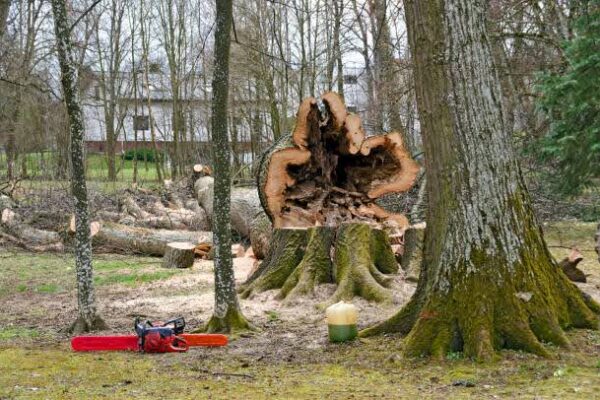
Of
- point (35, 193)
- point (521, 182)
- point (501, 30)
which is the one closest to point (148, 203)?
point (35, 193)

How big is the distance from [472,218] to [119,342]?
2.83m

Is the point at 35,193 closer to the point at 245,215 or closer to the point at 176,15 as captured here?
the point at 245,215

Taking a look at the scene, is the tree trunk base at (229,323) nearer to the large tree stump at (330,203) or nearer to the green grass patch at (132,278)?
the large tree stump at (330,203)

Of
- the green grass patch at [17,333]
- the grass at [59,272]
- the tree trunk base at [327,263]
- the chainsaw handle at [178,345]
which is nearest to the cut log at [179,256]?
the grass at [59,272]

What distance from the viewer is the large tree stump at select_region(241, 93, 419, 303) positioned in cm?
768

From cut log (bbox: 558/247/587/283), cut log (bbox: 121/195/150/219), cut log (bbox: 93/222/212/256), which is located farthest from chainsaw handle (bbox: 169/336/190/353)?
cut log (bbox: 121/195/150/219)

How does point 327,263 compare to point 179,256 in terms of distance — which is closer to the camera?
point 327,263

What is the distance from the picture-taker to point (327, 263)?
25.6 feet

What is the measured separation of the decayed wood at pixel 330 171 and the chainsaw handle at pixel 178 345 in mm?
3329

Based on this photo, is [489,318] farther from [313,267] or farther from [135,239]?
[135,239]

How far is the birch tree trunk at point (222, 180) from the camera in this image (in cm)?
601

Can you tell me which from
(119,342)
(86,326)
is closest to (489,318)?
(119,342)

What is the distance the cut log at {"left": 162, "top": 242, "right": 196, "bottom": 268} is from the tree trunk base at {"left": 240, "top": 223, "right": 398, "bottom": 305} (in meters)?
4.13

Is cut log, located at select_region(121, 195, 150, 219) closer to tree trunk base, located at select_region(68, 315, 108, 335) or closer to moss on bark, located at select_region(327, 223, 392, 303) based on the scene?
moss on bark, located at select_region(327, 223, 392, 303)
